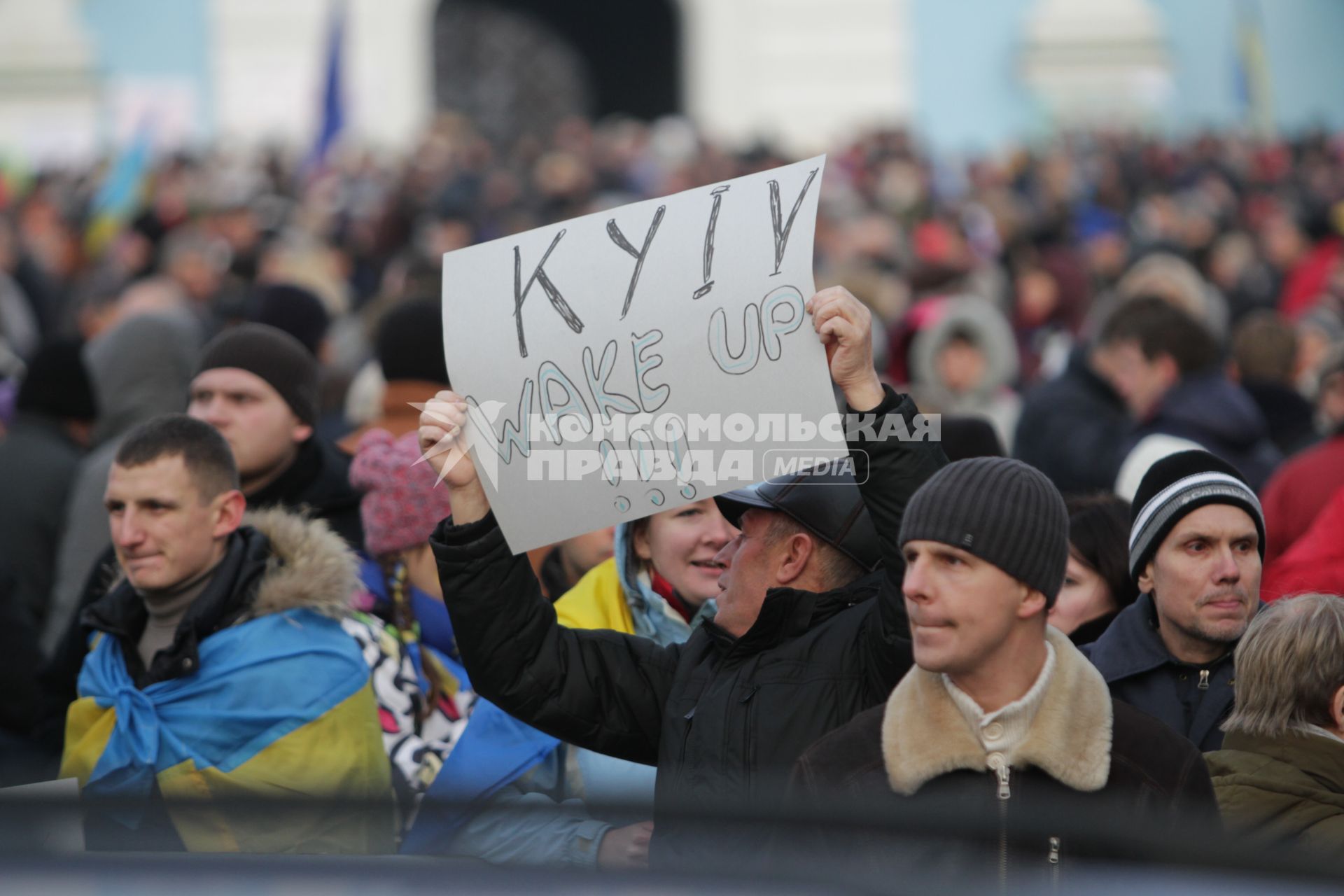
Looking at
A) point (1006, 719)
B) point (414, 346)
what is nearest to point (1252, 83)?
point (414, 346)

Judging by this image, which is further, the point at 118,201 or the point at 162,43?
the point at 162,43

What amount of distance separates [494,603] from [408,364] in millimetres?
2266

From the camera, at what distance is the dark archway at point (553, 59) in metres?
29.6

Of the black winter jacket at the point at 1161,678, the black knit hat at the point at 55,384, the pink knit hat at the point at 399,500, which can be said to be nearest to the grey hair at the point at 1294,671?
the black winter jacket at the point at 1161,678

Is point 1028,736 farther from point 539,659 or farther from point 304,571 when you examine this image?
A: point 304,571

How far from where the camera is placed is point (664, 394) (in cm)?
312

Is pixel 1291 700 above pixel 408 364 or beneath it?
beneath

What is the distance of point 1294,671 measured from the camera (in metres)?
3.10

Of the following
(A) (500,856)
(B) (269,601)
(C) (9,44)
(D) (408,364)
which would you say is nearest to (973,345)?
(D) (408,364)

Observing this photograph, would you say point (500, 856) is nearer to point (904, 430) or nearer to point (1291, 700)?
point (904, 430)

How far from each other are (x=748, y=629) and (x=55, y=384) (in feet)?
11.5

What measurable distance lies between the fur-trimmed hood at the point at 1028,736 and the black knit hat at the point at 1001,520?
0.15 metres

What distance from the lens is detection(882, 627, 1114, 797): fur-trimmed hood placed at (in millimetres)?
2536

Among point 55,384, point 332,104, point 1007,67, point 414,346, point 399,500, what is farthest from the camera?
point 1007,67
